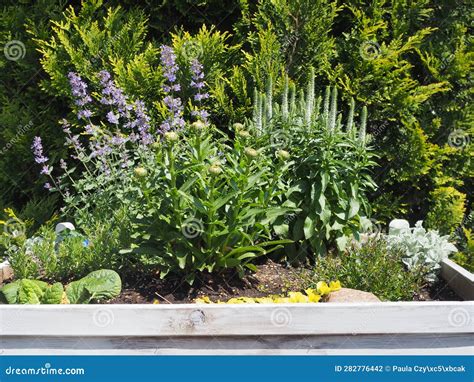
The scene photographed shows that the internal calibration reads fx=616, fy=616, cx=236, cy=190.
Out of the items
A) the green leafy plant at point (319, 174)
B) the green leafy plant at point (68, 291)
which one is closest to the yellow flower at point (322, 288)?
the green leafy plant at point (319, 174)

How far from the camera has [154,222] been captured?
3713 mm

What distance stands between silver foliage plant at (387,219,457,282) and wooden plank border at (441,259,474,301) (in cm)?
6

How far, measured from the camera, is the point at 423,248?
167 inches

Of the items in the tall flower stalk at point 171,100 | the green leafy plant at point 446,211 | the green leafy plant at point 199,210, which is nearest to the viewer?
the green leafy plant at point 199,210

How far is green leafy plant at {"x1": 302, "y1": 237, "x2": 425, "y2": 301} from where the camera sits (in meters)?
3.83

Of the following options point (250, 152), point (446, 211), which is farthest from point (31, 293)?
point (446, 211)

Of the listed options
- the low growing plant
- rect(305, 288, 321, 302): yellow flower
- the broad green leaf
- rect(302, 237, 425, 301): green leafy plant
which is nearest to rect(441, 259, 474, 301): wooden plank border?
rect(302, 237, 425, 301): green leafy plant

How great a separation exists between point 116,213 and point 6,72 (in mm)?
2403

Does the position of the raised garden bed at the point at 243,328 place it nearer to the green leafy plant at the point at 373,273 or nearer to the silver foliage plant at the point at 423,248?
the green leafy plant at the point at 373,273

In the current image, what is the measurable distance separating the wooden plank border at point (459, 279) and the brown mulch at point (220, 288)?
0.04m

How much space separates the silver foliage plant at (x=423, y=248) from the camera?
13.6 ft

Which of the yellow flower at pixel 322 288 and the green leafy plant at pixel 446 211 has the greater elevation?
the green leafy plant at pixel 446 211
